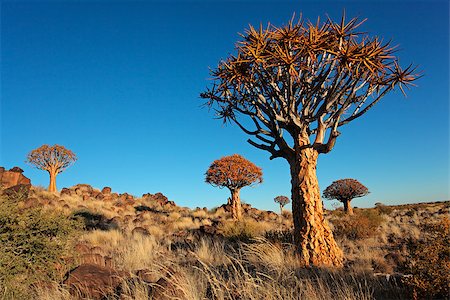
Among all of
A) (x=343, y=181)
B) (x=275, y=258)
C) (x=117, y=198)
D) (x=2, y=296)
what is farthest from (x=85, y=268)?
(x=117, y=198)

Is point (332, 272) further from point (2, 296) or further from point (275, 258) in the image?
point (2, 296)

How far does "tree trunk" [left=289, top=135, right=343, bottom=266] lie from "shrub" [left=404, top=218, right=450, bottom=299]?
83.9 inches

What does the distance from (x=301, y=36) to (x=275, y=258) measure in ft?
15.5

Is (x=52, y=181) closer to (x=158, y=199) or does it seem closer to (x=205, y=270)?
(x=158, y=199)

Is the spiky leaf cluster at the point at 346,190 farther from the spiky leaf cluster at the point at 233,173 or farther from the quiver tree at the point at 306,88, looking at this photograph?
the quiver tree at the point at 306,88

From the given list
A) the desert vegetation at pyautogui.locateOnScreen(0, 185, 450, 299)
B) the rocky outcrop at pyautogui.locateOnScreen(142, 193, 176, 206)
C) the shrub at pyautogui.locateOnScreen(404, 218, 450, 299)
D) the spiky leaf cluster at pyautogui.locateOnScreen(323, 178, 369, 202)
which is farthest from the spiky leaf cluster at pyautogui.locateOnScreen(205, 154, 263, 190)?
the shrub at pyautogui.locateOnScreen(404, 218, 450, 299)

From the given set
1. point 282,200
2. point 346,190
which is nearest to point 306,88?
point 346,190

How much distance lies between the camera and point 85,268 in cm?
598

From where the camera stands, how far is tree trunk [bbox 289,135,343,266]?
7.00m

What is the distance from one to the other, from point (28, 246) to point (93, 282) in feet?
7.11

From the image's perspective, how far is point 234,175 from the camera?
23500 millimetres

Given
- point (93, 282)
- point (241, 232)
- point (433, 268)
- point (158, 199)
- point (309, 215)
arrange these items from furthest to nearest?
1. point (158, 199)
2. point (241, 232)
3. point (309, 215)
4. point (93, 282)
5. point (433, 268)

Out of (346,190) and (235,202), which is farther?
(346,190)

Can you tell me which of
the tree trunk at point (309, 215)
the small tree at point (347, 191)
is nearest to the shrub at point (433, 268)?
the tree trunk at point (309, 215)
